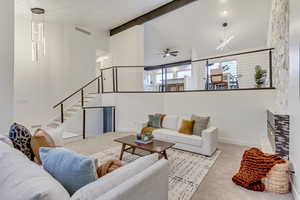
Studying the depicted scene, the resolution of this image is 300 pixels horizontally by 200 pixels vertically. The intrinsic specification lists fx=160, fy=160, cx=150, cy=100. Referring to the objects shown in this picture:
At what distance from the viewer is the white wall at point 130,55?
679 centimetres

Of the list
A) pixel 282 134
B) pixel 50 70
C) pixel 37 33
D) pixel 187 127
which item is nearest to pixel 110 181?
pixel 282 134

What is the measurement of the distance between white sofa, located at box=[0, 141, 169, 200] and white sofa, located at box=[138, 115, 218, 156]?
2196 mm

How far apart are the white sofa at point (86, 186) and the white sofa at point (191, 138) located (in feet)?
7.21

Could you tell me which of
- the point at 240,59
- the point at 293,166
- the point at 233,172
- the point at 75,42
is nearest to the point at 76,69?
the point at 75,42

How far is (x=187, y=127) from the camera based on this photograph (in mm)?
3779

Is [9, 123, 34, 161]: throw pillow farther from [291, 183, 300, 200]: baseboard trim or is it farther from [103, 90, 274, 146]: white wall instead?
[103, 90, 274, 146]: white wall

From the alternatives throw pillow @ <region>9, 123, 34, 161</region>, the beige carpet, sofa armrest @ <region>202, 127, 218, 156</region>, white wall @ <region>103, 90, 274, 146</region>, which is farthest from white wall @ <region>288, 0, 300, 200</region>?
throw pillow @ <region>9, 123, 34, 161</region>

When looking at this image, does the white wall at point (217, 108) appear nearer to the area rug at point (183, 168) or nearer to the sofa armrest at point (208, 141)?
the area rug at point (183, 168)

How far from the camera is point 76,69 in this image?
6648mm

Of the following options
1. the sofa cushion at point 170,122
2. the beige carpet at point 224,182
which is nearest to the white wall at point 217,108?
the beige carpet at point 224,182

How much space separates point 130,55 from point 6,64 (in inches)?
180

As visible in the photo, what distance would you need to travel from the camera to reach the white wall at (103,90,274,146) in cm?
402

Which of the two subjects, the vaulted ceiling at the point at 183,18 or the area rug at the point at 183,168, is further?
the vaulted ceiling at the point at 183,18

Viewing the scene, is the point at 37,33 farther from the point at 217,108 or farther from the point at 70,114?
the point at 217,108
